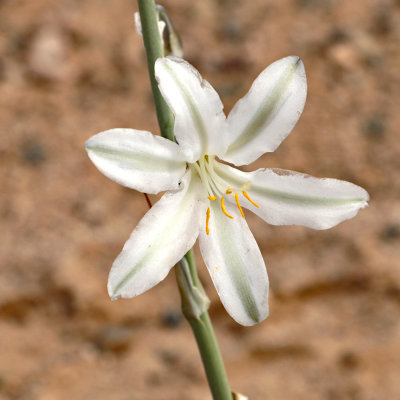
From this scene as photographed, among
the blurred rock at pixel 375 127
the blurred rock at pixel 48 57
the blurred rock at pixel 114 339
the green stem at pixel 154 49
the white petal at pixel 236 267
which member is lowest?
the blurred rock at pixel 114 339

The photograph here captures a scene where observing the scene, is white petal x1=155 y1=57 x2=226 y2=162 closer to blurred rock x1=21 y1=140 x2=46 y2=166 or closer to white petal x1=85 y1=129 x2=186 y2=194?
white petal x1=85 y1=129 x2=186 y2=194

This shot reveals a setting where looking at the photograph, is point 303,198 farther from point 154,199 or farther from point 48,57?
point 48,57

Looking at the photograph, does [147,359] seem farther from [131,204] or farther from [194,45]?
[194,45]

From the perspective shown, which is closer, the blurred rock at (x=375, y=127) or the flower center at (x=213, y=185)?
the flower center at (x=213, y=185)

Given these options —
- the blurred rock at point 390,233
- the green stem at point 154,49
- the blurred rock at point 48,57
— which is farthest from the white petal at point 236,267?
the blurred rock at point 48,57

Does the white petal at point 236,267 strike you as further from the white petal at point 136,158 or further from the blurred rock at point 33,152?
the blurred rock at point 33,152

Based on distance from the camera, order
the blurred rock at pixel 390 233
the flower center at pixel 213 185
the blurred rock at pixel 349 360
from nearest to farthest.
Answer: the flower center at pixel 213 185
the blurred rock at pixel 349 360
the blurred rock at pixel 390 233

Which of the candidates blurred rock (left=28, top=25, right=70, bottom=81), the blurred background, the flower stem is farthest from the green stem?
blurred rock (left=28, top=25, right=70, bottom=81)
